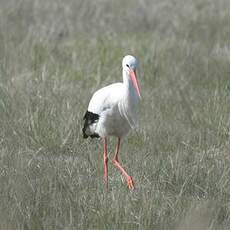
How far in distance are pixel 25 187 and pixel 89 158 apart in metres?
1.57

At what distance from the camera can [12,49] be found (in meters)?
9.81

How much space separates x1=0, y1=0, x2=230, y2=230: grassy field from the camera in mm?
5121

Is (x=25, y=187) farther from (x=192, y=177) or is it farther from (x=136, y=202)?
(x=192, y=177)

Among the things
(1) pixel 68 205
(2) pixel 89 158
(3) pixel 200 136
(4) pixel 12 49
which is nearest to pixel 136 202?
(1) pixel 68 205

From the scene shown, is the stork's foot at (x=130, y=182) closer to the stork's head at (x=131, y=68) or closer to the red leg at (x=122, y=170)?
the red leg at (x=122, y=170)

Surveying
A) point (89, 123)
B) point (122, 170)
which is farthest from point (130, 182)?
point (89, 123)

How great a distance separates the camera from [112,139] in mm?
7461

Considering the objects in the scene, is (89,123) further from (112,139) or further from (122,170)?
(112,139)

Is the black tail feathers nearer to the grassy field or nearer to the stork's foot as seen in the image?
the grassy field

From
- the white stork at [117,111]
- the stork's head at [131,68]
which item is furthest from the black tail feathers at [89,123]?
the stork's head at [131,68]

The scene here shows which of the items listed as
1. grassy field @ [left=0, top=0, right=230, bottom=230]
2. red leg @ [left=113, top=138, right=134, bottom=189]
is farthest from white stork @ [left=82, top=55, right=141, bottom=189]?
grassy field @ [left=0, top=0, right=230, bottom=230]

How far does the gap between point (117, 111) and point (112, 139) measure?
3.70 feet

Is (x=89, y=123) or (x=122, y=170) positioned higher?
(x=89, y=123)

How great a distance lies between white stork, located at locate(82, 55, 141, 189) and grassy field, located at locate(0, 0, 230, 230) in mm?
209
